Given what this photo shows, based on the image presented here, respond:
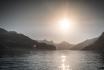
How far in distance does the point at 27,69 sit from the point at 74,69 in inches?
691

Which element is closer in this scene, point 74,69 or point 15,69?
point 15,69

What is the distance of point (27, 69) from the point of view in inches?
2333

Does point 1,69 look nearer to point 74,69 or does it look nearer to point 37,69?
point 37,69

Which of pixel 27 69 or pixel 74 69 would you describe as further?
pixel 74 69

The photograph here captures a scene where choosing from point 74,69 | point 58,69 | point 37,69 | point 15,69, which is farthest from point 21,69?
point 74,69

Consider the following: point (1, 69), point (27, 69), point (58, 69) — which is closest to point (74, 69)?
point (58, 69)

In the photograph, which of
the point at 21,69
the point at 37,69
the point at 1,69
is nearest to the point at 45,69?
the point at 37,69

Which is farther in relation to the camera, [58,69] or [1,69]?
[58,69]

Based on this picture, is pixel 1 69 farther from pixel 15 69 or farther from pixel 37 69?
pixel 37 69

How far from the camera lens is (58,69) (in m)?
63.5

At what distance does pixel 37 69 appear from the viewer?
60.1 metres

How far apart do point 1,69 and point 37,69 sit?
40.6 ft

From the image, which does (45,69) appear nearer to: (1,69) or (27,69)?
(27,69)

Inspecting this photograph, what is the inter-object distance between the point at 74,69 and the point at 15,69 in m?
21.7
